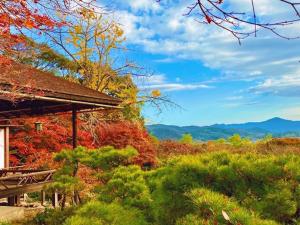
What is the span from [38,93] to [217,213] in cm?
629

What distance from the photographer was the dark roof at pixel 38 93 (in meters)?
8.68

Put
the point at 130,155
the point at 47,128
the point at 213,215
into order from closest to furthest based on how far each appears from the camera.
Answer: the point at 213,215, the point at 130,155, the point at 47,128

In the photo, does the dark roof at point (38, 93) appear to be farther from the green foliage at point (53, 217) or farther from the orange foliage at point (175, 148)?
the orange foliage at point (175, 148)

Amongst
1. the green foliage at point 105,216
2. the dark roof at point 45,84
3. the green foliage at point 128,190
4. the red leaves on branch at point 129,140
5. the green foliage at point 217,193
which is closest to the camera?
the green foliage at point 217,193

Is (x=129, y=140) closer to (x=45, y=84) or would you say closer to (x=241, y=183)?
→ (x=45, y=84)

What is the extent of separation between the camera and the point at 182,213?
4793 millimetres

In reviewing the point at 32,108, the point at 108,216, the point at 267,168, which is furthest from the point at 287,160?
the point at 32,108

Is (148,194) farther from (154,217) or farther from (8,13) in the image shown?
(8,13)

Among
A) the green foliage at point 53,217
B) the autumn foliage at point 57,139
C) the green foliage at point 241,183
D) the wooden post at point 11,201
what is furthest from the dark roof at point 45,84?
the green foliage at point 241,183

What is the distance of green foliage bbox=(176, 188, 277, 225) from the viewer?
361 centimetres

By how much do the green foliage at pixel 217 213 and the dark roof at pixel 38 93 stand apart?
17.1 feet

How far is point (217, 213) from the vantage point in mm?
3799

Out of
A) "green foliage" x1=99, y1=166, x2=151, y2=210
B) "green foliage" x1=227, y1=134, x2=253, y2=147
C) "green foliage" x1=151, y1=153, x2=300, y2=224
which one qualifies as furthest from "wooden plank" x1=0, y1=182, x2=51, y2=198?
"green foliage" x1=227, y1=134, x2=253, y2=147

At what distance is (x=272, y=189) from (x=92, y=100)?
23.1 ft
